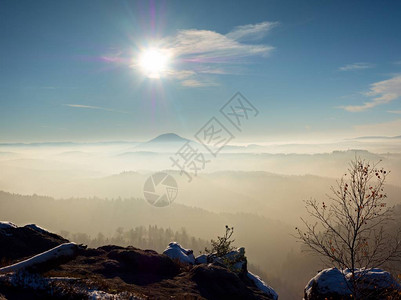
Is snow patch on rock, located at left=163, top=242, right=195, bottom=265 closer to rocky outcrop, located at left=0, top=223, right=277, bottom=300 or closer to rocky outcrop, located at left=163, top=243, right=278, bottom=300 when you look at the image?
rocky outcrop, located at left=163, top=243, right=278, bottom=300

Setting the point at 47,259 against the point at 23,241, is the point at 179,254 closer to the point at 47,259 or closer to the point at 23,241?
the point at 47,259

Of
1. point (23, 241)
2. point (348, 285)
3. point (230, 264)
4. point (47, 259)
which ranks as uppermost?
point (23, 241)

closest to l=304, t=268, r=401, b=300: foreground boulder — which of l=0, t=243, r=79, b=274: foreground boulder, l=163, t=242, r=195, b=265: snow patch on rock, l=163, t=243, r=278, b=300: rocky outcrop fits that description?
l=163, t=243, r=278, b=300: rocky outcrop

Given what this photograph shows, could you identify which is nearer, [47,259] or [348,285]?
[47,259]

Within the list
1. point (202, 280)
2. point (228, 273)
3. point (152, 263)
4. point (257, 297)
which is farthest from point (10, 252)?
point (257, 297)

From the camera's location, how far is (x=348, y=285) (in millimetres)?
19406

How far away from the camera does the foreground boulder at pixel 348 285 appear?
19359mm

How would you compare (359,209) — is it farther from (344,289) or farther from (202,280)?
(202,280)

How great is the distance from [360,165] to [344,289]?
9720 mm

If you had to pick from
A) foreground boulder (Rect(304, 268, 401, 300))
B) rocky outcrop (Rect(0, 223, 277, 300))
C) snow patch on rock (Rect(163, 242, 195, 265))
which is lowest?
foreground boulder (Rect(304, 268, 401, 300))

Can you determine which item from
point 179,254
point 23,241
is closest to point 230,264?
point 179,254

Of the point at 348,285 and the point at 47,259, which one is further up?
the point at 47,259

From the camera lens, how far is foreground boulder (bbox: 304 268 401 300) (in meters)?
19.4

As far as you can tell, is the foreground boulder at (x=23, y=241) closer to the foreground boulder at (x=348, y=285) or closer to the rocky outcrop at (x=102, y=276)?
the rocky outcrop at (x=102, y=276)
